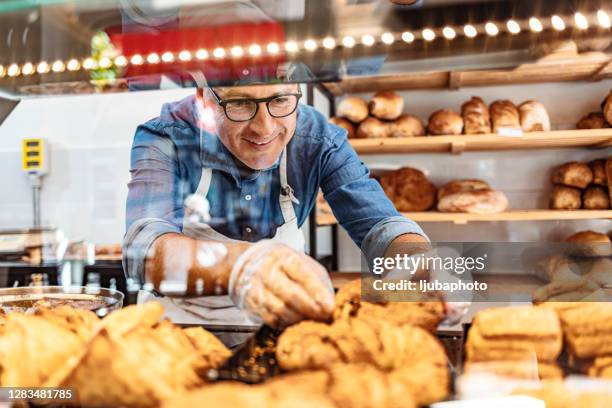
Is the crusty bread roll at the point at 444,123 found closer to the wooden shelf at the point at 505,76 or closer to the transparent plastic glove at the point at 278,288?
the wooden shelf at the point at 505,76

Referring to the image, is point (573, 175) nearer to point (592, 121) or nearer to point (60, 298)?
point (592, 121)

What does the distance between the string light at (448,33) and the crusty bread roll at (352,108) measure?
1.67 feet

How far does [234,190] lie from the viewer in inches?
46.0

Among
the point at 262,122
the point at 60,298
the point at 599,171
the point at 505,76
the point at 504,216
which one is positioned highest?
the point at 505,76

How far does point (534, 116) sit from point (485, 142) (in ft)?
1.22

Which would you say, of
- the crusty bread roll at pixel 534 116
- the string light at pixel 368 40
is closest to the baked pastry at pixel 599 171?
the crusty bread roll at pixel 534 116

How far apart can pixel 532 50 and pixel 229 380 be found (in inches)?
35.8

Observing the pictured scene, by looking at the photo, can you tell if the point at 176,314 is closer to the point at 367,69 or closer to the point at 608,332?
the point at 367,69

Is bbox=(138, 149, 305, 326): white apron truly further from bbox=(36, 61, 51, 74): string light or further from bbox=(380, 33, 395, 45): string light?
bbox=(36, 61, 51, 74): string light

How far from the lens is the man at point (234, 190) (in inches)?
44.0

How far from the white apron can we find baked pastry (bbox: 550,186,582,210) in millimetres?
881

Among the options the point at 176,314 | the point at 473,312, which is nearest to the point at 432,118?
the point at 473,312

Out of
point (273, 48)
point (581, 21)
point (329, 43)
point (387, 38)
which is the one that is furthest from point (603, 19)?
point (273, 48)

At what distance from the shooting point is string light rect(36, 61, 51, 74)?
48.9 inches
